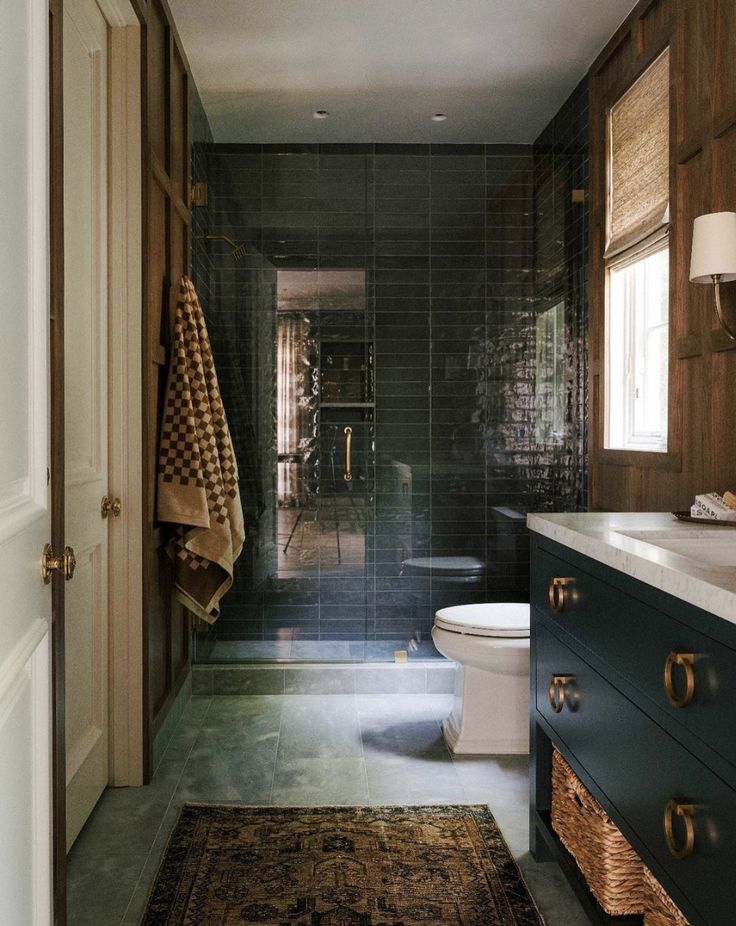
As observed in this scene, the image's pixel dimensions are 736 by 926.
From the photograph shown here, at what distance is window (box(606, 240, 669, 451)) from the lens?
2.85 m

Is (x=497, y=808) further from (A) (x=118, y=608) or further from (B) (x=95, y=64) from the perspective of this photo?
(B) (x=95, y=64)

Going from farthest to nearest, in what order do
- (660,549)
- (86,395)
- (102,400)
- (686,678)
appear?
(102,400), (86,395), (660,549), (686,678)

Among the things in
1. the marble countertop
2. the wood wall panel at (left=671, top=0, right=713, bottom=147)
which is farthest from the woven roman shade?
the marble countertop

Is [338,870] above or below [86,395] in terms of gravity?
below

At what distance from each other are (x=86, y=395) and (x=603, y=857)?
1.72m

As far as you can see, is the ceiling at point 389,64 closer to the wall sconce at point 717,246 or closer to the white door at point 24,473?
the wall sconce at point 717,246

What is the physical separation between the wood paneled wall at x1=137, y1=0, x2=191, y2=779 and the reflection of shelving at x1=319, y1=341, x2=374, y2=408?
781mm

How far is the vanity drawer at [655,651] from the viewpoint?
1.13 meters

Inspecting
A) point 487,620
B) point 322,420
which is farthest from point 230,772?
point 322,420

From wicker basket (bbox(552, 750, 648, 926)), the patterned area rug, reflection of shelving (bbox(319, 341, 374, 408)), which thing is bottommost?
the patterned area rug

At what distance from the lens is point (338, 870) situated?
2.09 metres

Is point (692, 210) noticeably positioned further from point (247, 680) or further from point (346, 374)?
point (247, 680)

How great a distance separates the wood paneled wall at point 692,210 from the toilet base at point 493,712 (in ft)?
2.48

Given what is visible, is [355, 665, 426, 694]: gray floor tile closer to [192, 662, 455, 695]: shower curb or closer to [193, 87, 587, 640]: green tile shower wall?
[192, 662, 455, 695]: shower curb
